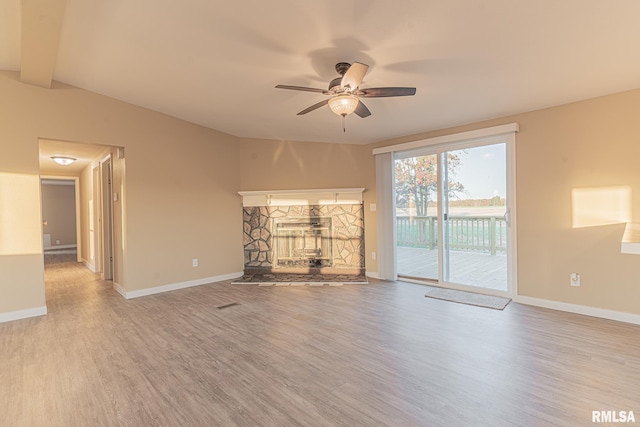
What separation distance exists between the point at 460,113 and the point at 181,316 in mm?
4261

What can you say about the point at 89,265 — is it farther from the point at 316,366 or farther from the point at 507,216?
the point at 507,216

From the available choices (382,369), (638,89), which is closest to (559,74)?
(638,89)

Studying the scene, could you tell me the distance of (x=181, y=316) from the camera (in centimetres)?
360

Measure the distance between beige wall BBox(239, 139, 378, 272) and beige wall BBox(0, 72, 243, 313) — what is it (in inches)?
12.5

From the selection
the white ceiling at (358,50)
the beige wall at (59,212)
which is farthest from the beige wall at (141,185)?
the beige wall at (59,212)

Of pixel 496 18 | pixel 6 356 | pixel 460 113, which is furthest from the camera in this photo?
pixel 460 113

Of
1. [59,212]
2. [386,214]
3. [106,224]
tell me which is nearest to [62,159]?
[106,224]

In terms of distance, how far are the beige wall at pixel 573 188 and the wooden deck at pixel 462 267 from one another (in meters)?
0.33

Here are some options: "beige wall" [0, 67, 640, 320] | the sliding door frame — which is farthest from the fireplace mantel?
the sliding door frame

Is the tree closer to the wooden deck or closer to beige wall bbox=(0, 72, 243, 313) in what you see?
the wooden deck

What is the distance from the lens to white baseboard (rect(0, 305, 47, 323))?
3508mm

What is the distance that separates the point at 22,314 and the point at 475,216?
5.92 meters

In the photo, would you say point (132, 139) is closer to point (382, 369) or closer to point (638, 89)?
point (382, 369)

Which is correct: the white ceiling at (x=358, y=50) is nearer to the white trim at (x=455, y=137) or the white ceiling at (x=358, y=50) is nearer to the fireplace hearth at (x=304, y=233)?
the white trim at (x=455, y=137)
